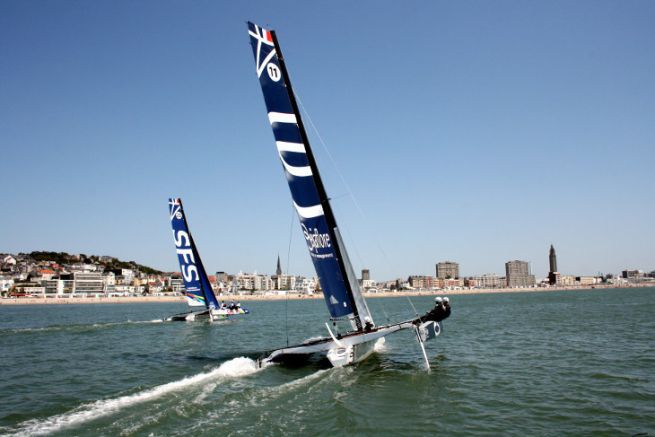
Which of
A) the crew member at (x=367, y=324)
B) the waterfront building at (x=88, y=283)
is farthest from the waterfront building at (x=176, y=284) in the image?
the crew member at (x=367, y=324)

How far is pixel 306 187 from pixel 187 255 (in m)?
26.2

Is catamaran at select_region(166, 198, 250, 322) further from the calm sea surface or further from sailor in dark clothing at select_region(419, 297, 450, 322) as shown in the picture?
sailor in dark clothing at select_region(419, 297, 450, 322)

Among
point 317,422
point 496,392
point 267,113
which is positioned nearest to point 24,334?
point 267,113

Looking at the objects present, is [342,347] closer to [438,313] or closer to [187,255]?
[438,313]

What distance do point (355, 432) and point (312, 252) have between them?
25.5 feet

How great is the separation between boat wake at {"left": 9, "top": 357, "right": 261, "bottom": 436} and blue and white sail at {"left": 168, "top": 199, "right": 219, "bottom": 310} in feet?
79.6

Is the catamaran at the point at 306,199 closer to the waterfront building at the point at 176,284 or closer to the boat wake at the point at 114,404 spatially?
the boat wake at the point at 114,404

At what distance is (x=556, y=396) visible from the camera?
37.9 ft

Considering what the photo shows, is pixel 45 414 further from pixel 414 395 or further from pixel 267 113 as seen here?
pixel 267 113

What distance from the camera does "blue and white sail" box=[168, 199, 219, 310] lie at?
3878 cm

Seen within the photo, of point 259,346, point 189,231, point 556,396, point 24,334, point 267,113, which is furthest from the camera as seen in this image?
point 189,231

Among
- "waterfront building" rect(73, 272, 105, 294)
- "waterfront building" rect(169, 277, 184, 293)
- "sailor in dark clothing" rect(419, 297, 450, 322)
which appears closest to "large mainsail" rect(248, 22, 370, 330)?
"sailor in dark clothing" rect(419, 297, 450, 322)

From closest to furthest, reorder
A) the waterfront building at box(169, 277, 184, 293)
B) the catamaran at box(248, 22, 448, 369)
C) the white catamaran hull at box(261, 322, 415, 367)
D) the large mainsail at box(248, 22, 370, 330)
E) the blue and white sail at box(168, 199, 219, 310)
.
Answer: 1. the white catamaran hull at box(261, 322, 415, 367)
2. the catamaran at box(248, 22, 448, 369)
3. the large mainsail at box(248, 22, 370, 330)
4. the blue and white sail at box(168, 199, 219, 310)
5. the waterfront building at box(169, 277, 184, 293)

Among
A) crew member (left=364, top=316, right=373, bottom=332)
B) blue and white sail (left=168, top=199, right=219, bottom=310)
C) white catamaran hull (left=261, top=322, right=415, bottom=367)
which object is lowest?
white catamaran hull (left=261, top=322, right=415, bottom=367)
